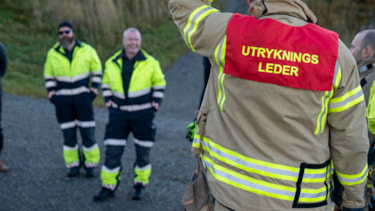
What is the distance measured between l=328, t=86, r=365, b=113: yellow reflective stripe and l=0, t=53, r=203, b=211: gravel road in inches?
137

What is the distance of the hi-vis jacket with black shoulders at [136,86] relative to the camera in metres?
5.67

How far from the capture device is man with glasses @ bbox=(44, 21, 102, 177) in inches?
250

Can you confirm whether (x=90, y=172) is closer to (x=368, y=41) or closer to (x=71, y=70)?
(x=71, y=70)

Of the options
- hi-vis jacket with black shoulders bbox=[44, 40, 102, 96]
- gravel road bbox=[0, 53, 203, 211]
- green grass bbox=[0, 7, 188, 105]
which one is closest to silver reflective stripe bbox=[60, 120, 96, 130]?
hi-vis jacket with black shoulders bbox=[44, 40, 102, 96]

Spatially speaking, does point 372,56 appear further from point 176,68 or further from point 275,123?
point 176,68

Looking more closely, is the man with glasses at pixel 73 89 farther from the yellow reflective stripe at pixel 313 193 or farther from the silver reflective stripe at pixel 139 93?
the yellow reflective stripe at pixel 313 193

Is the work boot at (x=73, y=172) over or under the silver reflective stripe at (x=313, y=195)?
under

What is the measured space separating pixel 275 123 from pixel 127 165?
16.3 feet

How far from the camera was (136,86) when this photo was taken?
18.6 feet

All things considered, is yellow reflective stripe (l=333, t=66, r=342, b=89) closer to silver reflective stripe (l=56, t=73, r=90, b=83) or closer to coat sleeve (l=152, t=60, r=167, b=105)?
coat sleeve (l=152, t=60, r=167, b=105)

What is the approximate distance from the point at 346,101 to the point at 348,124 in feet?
0.39

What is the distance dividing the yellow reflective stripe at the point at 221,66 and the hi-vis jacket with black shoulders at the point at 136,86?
121 inches

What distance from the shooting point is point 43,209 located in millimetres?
5352

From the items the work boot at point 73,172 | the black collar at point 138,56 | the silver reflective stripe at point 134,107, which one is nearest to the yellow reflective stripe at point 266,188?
the silver reflective stripe at point 134,107
